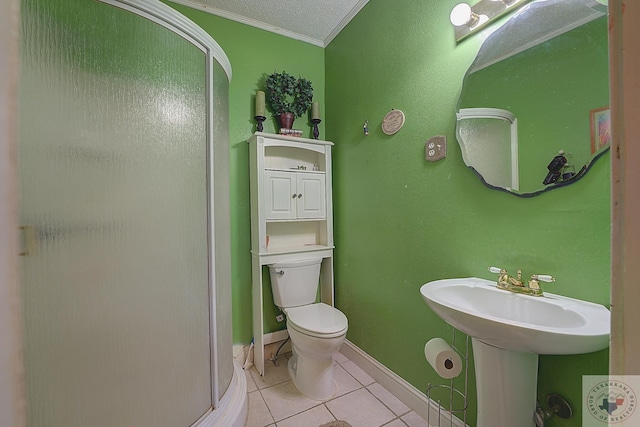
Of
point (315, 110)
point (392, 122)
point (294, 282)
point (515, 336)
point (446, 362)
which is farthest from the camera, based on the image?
point (315, 110)

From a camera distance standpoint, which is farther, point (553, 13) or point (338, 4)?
point (338, 4)

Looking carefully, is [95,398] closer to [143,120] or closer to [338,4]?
[143,120]

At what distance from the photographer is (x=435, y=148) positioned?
126cm

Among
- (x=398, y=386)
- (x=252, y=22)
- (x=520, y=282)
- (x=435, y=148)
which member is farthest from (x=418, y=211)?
(x=252, y=22)

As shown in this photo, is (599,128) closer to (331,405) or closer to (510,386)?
(510,386)

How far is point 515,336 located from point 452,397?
699 mm

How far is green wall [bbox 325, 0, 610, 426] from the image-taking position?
2.82ft

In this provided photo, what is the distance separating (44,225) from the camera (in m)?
0.78

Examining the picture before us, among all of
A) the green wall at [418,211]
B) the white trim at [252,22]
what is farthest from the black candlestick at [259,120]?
the white trim at [252,22]

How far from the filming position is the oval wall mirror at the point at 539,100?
0.82 metres

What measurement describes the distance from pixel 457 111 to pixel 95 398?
5.88 feet

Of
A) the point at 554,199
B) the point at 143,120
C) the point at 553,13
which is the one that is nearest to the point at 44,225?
the point at 143,120

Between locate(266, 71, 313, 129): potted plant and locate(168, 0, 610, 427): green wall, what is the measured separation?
134 mm

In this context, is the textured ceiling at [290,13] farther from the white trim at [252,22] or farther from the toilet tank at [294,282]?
the toilet tank at [294,282]
